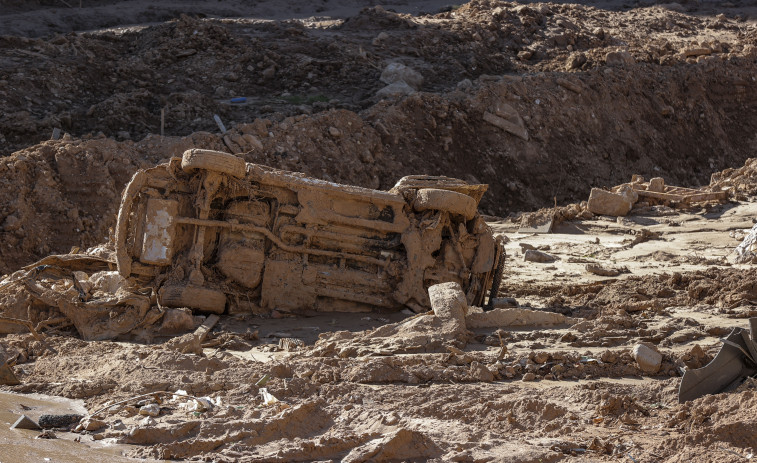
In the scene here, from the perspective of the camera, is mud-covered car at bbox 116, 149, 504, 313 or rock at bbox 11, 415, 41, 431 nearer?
rock at bbox 11, 415, 41, 431

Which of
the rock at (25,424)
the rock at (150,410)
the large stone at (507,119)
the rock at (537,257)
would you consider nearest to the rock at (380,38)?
the large stone at (507,119)

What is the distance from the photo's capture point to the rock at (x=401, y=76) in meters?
19.5

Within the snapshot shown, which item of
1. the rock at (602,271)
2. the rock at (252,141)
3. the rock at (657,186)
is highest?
the rock at (252,141)

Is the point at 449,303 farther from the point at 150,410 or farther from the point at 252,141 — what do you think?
the point at 252,141

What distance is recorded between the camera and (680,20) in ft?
78.7

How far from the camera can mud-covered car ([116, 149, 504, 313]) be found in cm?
905

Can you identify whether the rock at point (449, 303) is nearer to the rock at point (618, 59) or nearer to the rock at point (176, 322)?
the rock at point (176, 322)

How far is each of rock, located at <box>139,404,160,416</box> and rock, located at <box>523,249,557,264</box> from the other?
672 cm

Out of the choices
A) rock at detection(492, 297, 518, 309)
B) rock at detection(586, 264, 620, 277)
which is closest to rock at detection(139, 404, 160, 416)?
rock at detection(492, 297, 518, 309)

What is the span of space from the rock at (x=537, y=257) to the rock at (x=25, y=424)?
738cm

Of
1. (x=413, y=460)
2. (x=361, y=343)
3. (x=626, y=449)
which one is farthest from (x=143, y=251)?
(x=626, y=449)

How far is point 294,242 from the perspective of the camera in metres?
9.35

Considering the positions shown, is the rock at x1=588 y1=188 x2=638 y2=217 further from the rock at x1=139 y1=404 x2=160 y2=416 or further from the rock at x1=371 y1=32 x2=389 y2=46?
the rock at x1=139 y1=404 x2=160 y2=416

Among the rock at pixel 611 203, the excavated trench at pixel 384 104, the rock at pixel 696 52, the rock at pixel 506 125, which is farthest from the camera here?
the rock at pixel 696 52
